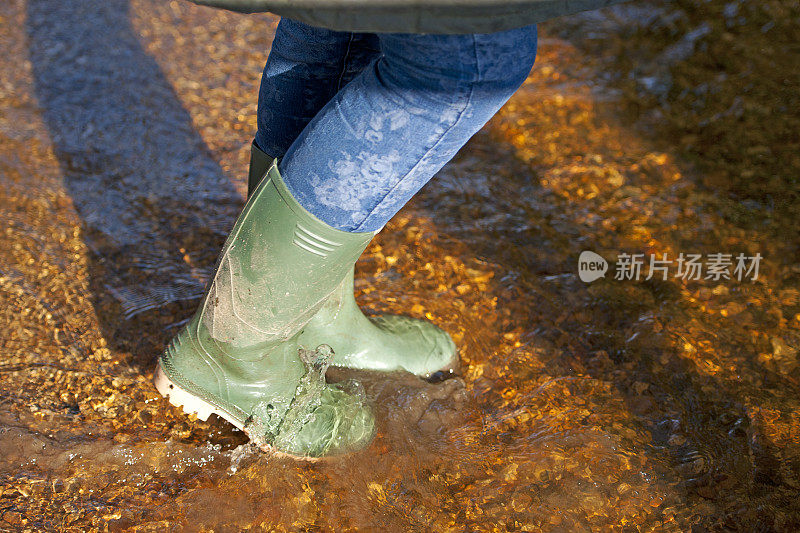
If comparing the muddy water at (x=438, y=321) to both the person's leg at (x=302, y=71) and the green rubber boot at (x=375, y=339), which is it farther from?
the person's leg at (x=302, y=71)

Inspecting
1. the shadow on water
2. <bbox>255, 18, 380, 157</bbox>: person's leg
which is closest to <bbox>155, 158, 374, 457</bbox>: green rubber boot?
<bbox>255, 18, 380, 157</bbox>: person's leg

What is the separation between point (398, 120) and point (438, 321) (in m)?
0.94

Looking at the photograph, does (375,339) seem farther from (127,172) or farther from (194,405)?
(127,172)

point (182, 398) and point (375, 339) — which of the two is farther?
point (375, 339)

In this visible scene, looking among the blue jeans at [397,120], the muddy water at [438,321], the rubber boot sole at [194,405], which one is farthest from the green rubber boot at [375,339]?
the blue jeans at [397,120]

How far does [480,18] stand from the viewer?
0.79m

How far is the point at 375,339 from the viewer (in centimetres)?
163

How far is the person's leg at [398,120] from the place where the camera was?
89 cm

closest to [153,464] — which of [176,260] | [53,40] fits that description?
[176,260]

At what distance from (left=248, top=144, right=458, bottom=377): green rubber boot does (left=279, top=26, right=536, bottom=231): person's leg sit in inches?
19.8

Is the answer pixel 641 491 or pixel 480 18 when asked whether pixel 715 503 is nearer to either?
pixel 641 491

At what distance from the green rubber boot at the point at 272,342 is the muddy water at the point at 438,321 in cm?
7

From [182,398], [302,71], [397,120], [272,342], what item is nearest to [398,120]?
[397,120]

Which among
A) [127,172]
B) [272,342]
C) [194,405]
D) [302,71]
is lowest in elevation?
[127,172]
